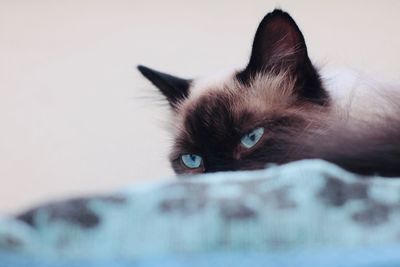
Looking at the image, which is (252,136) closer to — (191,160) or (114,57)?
(191,160)

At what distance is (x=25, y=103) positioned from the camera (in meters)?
1.57

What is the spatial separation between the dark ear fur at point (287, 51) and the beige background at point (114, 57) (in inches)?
22.1

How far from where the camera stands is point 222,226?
0.43 metres

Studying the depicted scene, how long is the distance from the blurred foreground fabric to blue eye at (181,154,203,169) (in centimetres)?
56

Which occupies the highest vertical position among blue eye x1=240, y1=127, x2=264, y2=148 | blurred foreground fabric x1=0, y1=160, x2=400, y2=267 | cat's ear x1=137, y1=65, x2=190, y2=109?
cat's ear x1=137, y1=65, x2=190, y2=109

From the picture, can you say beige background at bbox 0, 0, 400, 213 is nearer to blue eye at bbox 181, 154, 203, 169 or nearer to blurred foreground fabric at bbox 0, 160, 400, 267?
blue eye at bbox 181, 154, 203, 169

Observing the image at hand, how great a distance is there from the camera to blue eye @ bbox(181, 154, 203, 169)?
102 cm

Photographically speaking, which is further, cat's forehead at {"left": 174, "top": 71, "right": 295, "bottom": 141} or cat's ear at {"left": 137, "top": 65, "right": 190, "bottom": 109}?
cat's ear at {"left": 137, "top": 65, "right": 190, "bottom": 109}

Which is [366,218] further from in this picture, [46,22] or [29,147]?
[46,22]

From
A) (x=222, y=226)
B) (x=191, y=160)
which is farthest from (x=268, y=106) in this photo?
(x=222, y=226)

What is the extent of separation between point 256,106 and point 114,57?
0.72m

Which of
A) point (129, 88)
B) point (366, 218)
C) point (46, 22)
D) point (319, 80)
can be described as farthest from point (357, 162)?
point (46, 22)

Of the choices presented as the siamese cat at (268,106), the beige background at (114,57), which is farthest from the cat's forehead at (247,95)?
the beige background at (114,57)

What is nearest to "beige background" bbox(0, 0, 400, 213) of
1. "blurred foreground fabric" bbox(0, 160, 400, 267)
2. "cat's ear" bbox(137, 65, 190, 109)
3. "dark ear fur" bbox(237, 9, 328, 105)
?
"cat's ear" bbox(137, 65, 190, 109)
